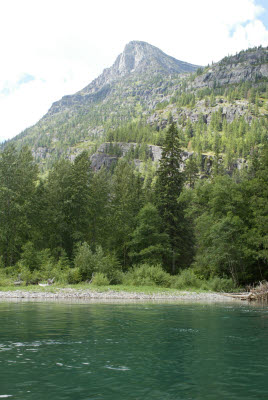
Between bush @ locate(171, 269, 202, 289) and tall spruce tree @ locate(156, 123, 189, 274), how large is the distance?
896 cm

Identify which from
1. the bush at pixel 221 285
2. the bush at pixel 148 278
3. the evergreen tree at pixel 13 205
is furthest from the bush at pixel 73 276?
the bush at pixel 221 285

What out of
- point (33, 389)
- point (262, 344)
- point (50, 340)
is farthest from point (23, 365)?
point (262, 344)

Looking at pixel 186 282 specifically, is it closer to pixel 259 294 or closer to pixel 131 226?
pixel 259 294

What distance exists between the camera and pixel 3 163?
48.7 meters

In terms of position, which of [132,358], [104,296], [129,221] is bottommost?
[104,296]

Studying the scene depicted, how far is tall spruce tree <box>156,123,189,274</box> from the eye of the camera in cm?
5166

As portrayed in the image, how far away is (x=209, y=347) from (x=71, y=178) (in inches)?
1684

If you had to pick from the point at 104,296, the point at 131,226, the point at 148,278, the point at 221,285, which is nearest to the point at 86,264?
the point at 148,278

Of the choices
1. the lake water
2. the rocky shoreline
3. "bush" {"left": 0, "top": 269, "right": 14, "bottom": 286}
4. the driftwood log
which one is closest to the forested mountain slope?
"bush" {"left": 0, "top": 269, "right": 14, "bottom": 286}

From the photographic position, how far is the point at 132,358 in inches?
417

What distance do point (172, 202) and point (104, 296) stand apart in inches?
857

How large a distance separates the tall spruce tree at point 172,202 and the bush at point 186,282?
8956 mm

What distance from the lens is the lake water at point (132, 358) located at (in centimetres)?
761

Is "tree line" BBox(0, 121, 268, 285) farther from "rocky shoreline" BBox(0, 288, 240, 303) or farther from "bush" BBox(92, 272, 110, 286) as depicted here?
"rocky shoreline" BBox(0, 288, 240, 303)
